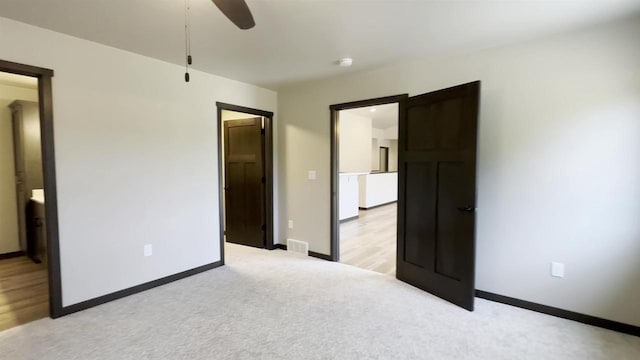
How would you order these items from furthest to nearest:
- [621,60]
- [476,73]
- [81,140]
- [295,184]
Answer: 1. [295,184]
2. [476,73]
3. [81,140]
4. [621,60]

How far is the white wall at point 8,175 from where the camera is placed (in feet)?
13.7

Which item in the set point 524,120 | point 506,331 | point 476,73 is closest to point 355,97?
point 476,73

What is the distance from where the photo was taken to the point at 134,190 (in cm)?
310

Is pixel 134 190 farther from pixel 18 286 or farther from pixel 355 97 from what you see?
pixel 355 97

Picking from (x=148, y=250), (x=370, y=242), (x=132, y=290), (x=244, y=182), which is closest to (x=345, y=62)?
(x=244, y=182)

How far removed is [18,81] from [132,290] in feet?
10.7

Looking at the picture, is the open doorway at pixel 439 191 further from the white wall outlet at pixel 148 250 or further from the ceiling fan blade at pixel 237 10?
the white wall outlet at pixel 148 250

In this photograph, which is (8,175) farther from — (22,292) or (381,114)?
(381,114)

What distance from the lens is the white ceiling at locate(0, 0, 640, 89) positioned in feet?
6.93

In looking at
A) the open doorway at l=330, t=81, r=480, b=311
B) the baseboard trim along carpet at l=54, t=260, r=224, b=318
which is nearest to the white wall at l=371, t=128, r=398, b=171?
the open doorway at l=330, t=81, r=480, b=311

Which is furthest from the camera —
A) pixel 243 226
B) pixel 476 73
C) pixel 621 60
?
pixel 243 226

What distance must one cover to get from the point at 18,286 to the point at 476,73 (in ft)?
17.0

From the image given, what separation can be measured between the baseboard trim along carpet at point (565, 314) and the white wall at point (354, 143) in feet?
16.1

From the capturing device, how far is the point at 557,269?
8.68 ft
